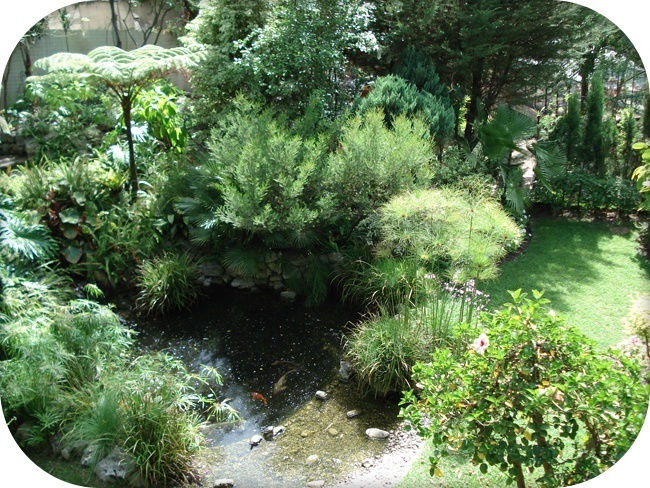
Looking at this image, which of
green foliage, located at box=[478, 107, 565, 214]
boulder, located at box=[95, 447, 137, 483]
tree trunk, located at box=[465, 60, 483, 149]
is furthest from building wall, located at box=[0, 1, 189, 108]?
green foliage, located at box=[478, 107, 565, 214]

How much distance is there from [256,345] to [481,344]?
238 centimetres

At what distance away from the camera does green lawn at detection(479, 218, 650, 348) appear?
301 centimetres

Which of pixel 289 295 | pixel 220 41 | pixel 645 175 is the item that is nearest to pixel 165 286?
pixel 289 295

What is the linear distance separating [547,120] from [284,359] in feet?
10.6

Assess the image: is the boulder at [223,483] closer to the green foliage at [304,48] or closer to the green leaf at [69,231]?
the green leaf at [69,231]

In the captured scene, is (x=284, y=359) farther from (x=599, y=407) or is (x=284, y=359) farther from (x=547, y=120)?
(x=547, y=120)

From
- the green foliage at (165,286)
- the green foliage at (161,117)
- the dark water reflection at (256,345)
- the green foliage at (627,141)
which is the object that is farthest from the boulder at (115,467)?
the green foliage at (161,117)

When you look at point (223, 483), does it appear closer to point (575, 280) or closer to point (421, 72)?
point (575, 280)

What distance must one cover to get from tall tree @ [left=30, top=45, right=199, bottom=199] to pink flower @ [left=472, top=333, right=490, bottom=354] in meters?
3.75

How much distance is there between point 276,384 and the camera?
3.89 m

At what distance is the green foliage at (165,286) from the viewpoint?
4.86m

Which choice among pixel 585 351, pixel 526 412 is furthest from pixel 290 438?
pixel 585 351

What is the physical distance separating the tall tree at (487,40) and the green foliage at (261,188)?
6.35 ft

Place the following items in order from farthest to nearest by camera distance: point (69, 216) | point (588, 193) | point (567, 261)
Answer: point (69, 216)
point (588, 193)
point (567, 261)
